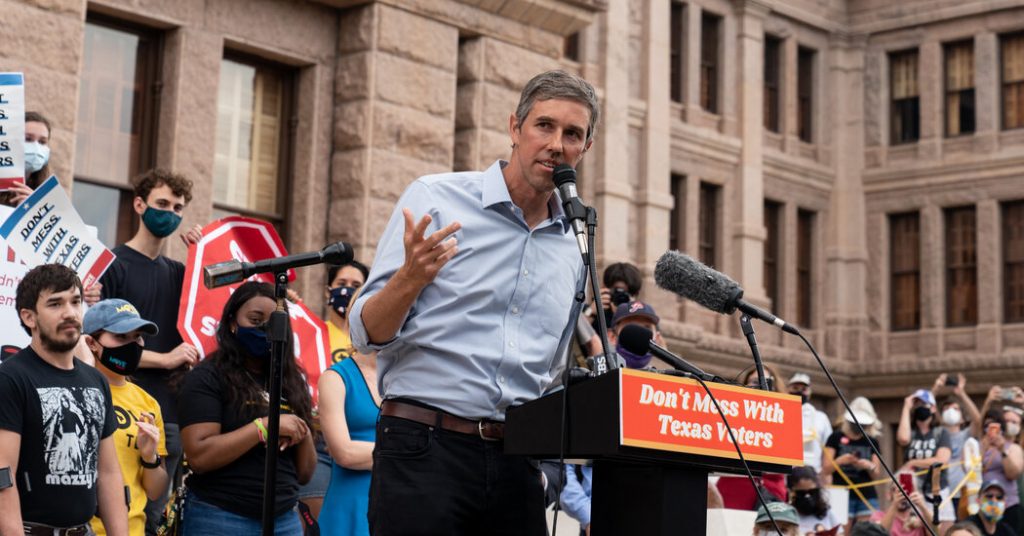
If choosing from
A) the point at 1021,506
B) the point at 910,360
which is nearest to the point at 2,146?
the point at 1021,506

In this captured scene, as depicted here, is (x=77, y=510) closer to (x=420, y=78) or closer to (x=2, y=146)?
(x=2, y=146)

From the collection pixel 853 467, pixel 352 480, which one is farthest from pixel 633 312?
pixel 853 467

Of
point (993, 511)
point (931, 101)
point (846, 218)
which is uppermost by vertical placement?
point (931, 101)

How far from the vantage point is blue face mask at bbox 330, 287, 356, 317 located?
30.0 ft

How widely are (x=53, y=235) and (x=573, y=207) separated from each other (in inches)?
164

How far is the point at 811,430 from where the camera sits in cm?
1434

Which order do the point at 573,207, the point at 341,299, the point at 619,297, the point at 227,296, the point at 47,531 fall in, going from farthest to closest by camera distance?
the point at 619,297
the point at 341,299
the point at 227,296
the point at 47,531
the point at 573,207

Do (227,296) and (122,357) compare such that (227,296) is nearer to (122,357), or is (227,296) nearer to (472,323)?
(122,357)

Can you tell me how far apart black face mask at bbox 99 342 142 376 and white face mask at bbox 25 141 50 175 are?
1.74m

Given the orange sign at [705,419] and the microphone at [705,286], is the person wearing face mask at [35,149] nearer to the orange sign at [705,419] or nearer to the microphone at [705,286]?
the microphone at [705,286]

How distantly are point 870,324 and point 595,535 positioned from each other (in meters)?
33.6

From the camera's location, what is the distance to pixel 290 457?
7.48 meters

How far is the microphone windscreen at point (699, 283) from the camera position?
5.26m

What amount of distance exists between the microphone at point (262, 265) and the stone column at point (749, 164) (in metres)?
28.6
